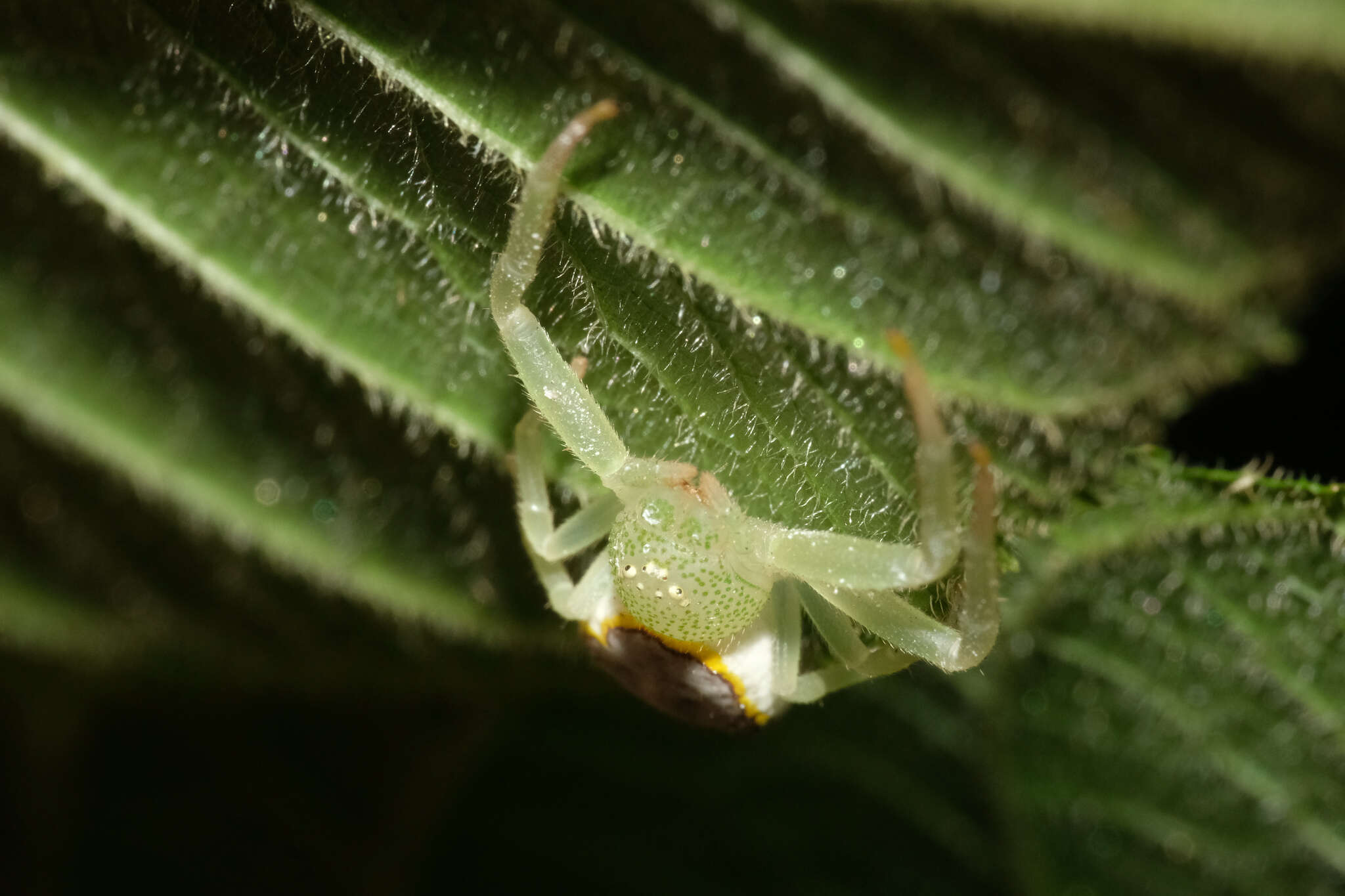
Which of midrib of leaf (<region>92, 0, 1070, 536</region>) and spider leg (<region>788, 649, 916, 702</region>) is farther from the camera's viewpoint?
spider leg (<region>788, 649, 916, 702</region>)

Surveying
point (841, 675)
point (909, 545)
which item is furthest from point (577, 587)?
point (909, 545)

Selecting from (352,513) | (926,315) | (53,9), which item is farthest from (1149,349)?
(53,9)

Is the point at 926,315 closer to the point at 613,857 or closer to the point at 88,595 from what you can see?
the point at 613,857

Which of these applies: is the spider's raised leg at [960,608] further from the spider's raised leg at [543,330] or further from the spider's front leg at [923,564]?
the spider's raised leg at [543,330]

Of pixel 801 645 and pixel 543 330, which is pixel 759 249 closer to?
pixel 543 330

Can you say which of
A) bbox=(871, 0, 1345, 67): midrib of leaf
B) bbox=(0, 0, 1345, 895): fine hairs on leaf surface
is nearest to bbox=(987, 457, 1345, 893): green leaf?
bbox=(0, 0, 1345, 895): fine hairs on leaf surface

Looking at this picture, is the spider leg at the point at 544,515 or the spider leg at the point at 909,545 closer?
the spider leg at the point at 909,545

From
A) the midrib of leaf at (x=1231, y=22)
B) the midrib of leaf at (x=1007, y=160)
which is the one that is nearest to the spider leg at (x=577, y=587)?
the midrib of leaf at (x=1007, y=160)

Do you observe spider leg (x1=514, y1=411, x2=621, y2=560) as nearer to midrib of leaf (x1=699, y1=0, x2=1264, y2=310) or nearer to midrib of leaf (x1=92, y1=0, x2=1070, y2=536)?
midrib of leaf (x1=92, y1=0, x2=1070, y2=536)
